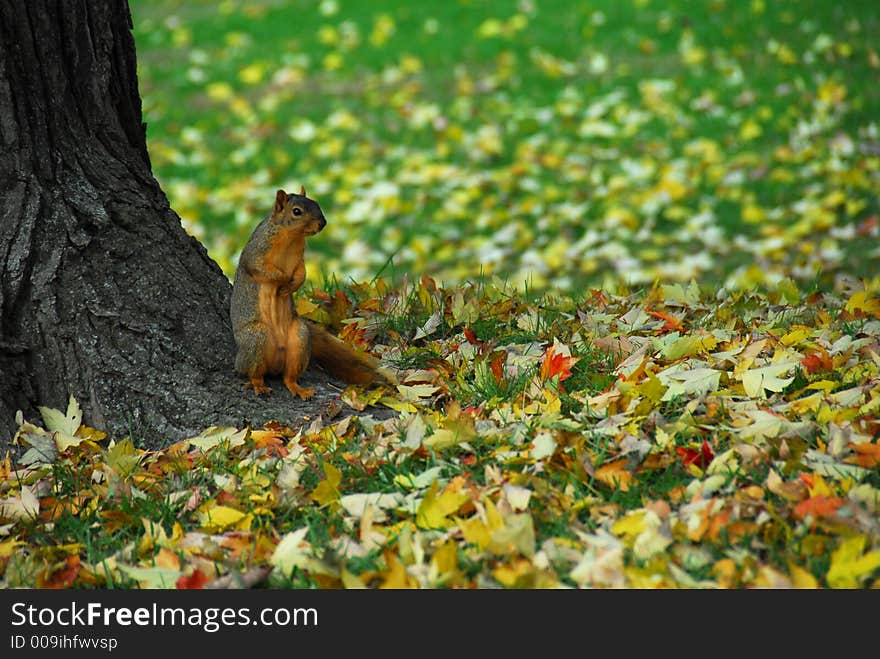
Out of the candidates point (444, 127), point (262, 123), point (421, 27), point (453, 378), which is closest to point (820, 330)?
point (453, 378)

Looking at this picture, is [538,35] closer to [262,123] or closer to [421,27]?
[421,27]

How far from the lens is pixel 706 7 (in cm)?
998

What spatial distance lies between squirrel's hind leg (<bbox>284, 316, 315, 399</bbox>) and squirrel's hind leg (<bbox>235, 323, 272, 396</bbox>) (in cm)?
8

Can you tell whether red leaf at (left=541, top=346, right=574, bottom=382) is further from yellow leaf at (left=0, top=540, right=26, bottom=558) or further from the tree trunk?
yellow leaf at (left=0, top=540, right=26, bottom=558)

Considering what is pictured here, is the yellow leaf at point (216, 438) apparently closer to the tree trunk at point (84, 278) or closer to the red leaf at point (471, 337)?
the tree trunk at point (84, 278)

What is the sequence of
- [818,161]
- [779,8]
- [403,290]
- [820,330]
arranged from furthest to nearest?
[779,8], [818,161], [403,290], [820,330]

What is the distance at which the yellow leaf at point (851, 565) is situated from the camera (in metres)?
2.29

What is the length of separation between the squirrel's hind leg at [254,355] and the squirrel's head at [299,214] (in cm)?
34

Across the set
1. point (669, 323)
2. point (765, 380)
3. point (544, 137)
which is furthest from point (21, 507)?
point (544, 137)

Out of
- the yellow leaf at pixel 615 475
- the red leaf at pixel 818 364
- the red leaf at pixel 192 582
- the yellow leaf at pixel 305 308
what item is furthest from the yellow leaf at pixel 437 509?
the yellow leaf at pixel 305 308

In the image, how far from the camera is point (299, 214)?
3.40 meters

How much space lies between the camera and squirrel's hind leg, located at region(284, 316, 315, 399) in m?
3.54

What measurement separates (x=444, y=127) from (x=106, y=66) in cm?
516


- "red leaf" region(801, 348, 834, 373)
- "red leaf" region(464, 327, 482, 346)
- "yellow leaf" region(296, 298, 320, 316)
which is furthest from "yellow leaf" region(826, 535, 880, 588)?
"yellow leaf" region(296, 298, 320, 316)
